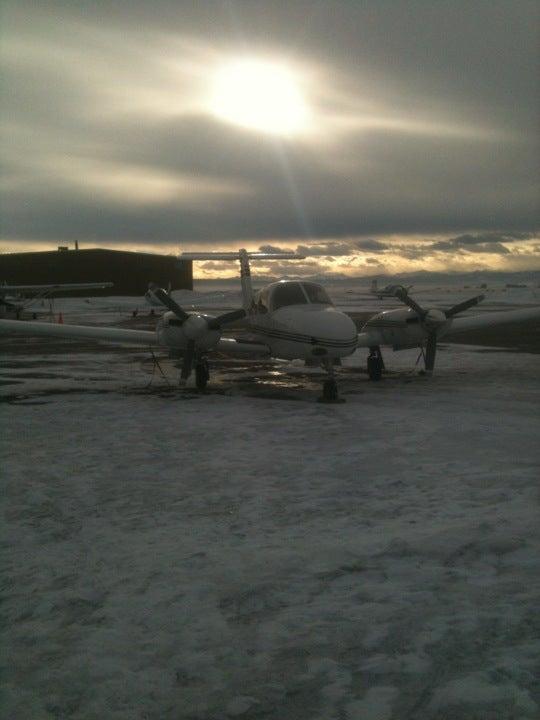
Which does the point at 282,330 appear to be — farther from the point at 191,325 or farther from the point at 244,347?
the point at 191,325

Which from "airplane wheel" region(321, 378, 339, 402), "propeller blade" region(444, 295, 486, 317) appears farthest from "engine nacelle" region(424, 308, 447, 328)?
"airplane wheel" region(321, 378, 339, 402)

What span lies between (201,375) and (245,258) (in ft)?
16.3

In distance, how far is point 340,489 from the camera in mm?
7152

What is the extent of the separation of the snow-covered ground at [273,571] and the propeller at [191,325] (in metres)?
4.77

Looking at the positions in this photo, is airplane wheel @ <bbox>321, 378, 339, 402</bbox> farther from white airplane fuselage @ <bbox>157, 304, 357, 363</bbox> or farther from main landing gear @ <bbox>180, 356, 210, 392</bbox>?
main landing gear @ <bbox>180, 356, 210, 392</bbox>

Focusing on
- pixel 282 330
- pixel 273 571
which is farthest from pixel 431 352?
pixel 273 571

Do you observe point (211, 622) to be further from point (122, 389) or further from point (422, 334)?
point (422, 334)

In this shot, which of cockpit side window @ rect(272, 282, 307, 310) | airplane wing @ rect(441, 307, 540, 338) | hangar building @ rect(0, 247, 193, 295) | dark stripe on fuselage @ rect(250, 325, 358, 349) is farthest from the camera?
hangar building @ rect(0, 247, 193, 295)

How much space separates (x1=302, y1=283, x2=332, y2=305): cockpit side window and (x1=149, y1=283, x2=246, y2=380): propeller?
187 cm

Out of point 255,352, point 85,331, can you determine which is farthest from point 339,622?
point 85,331

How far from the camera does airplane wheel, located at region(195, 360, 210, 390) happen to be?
15312mm

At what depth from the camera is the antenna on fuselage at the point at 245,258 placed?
17406 millimetres

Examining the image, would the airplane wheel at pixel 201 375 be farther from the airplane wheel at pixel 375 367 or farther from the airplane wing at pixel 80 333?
the airplane wheel at pixel 375 367

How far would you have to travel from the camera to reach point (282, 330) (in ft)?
47.9
